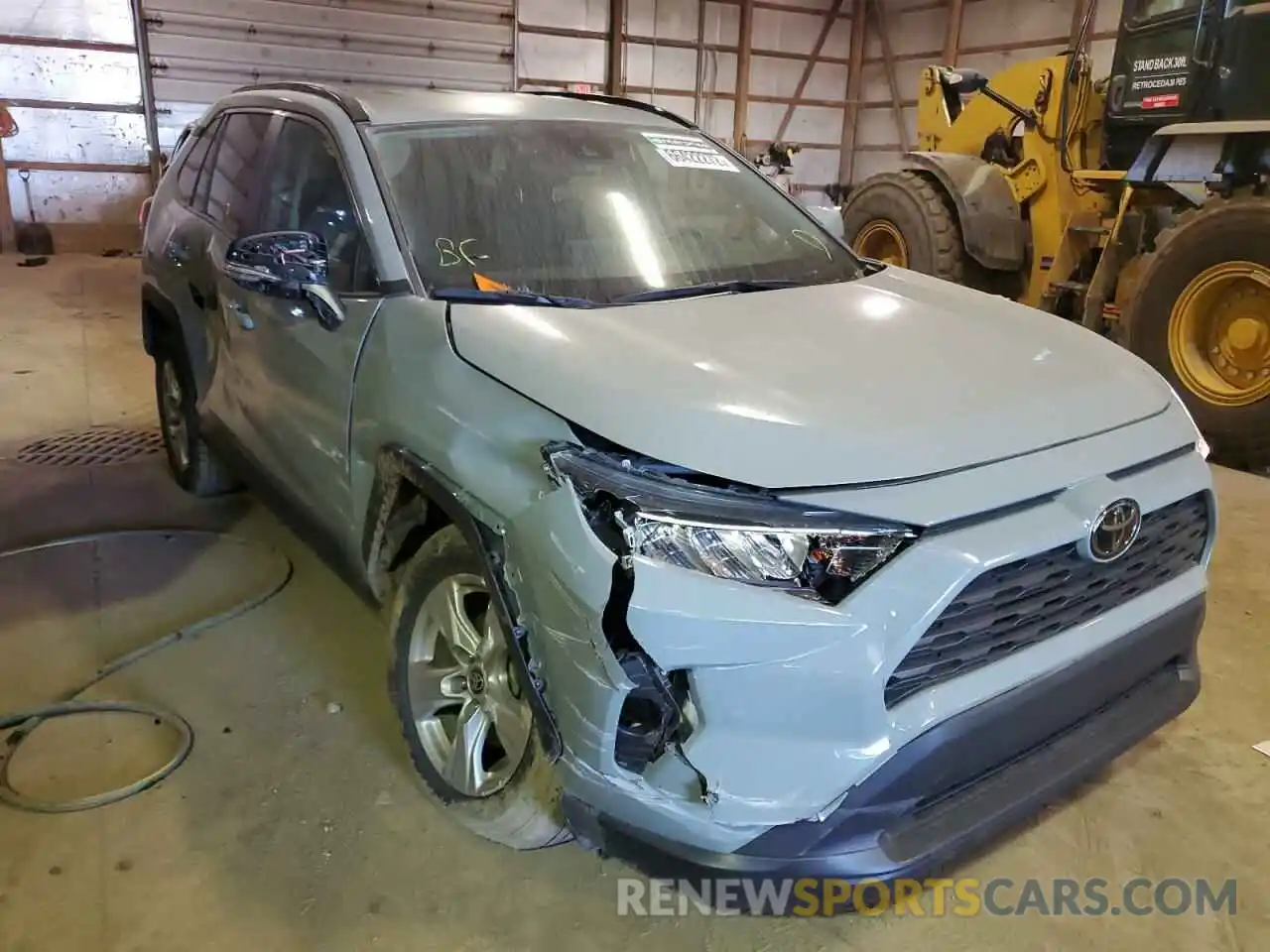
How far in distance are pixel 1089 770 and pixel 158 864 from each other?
1966mm

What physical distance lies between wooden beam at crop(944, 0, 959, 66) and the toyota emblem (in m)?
13.6

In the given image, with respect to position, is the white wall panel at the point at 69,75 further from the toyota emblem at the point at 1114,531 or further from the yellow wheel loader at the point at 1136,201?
the toyota emblem at the point at 1114,531

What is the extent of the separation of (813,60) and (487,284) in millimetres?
14600

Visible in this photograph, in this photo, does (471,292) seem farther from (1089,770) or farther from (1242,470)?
(1242,470)

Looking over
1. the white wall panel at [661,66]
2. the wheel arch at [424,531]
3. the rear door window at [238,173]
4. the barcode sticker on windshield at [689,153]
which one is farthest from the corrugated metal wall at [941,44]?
the wheel arch at [424,531]

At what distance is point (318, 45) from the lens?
12562 millimetres

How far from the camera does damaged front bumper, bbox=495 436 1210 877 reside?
1553 millimetres

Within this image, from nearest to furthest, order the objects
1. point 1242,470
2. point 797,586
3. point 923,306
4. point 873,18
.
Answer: point 797,586 < point 923,306 < point 1242,470 < point 873,18

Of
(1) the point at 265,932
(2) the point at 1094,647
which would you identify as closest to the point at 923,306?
(2) the point at 1094,647

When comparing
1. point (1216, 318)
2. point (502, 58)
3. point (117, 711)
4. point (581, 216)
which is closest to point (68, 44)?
point (502, 58)

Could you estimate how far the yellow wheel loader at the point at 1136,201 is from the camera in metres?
5.01

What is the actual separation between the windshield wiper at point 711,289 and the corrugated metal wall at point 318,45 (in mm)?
10876

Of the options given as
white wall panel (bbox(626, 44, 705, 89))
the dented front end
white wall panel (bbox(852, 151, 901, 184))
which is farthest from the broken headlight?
white wall panel (bbox(852, 151, 901, 184))

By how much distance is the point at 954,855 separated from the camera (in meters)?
1.73
